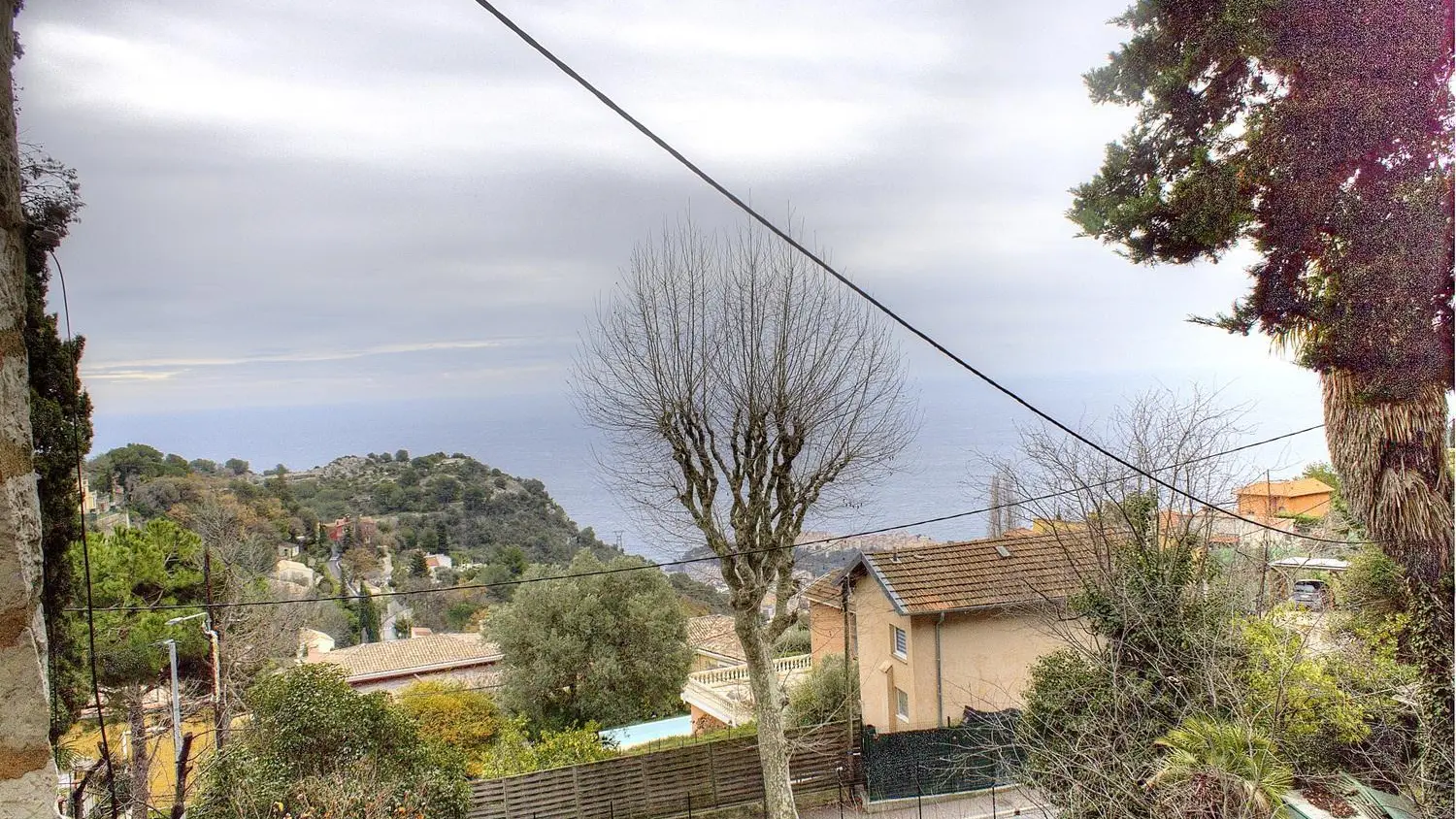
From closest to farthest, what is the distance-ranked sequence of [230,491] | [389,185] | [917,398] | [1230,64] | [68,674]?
[68,674] < [1230,64] < [389,185] < [917,398] < [230,491]

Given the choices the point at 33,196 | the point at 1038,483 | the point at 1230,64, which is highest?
the point at 1230,64

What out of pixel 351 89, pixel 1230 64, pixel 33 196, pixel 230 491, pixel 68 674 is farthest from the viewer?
pixel 230 491

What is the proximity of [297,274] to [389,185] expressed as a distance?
99cm

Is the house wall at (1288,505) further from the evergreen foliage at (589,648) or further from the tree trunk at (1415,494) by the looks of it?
the evergreen foliage at (589,648)

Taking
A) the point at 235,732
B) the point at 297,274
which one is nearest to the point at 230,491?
the point at 235,732

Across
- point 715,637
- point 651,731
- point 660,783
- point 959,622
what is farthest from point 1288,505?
point 651,731

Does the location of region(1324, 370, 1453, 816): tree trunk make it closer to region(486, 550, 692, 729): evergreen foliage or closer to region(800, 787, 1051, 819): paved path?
region(800, 787, 1051, 819): paved path

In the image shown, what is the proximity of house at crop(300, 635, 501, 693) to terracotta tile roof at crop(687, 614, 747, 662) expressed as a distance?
2.41 metres

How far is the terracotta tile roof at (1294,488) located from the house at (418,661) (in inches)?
310

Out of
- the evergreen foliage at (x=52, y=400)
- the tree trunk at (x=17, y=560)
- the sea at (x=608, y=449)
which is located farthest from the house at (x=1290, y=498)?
the tree trunk at (x=17, y=560)

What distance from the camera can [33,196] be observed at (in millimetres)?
1341

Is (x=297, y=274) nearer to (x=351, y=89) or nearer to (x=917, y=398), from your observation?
(x=351, y=89)

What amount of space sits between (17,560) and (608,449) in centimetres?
540

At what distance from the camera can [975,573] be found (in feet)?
24.6
